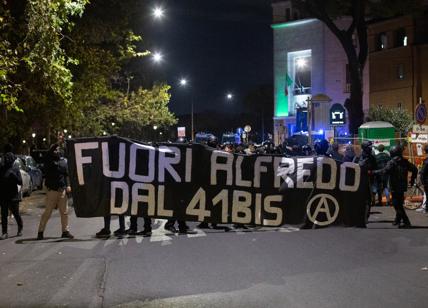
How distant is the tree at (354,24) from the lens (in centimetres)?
3384

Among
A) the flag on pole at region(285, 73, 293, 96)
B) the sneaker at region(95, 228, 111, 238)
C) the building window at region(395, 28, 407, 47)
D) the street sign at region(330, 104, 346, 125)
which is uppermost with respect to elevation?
the building window at region(395, 28, 407, 47)

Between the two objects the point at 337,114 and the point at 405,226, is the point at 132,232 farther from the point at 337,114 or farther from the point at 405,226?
the point at 337,114

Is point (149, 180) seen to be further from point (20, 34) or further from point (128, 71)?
point (128, 71)

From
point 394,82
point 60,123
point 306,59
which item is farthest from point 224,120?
point 60,123

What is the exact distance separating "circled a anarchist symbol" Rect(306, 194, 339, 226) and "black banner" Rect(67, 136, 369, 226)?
0.02m

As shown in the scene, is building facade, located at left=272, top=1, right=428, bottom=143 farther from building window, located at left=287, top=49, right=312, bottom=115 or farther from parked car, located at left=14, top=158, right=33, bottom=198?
parked car, located at left=14, top=158, right=33, bottom=198

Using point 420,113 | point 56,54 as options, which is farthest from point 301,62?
point 56,54

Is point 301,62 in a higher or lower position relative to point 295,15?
lower

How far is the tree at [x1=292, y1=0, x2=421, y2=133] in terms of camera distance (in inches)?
1332

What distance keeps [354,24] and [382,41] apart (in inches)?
553

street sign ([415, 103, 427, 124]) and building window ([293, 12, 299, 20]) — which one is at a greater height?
building window ([293, 12, 299, 20])

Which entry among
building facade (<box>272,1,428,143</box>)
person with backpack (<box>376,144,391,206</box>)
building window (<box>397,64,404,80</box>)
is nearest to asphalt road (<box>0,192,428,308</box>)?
person with backpack (<box>376,144,391,206</box>)

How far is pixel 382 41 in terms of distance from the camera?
158ft

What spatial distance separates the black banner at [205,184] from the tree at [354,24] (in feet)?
79.0
